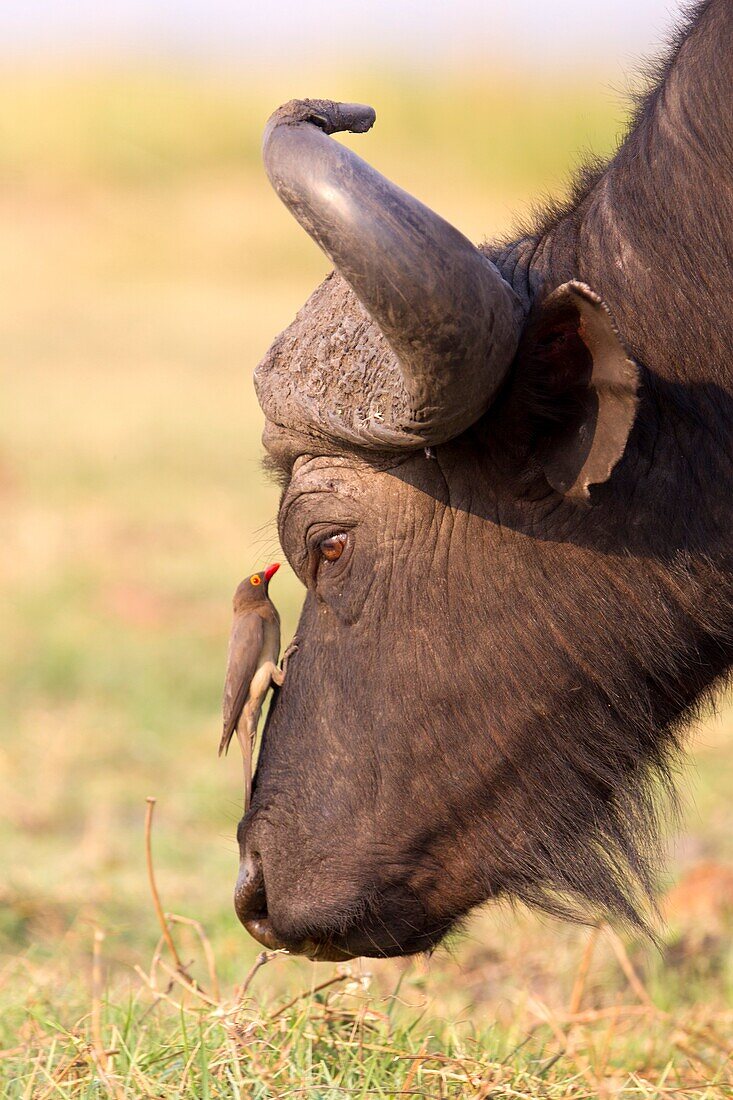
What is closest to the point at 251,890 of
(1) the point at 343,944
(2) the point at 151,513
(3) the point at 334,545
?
(1) the point at 343,944

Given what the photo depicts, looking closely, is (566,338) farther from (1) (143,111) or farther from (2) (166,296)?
(1) (143,111)

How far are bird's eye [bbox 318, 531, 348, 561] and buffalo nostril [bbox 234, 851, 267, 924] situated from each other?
741 mm

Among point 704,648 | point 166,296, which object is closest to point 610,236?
point 704,648

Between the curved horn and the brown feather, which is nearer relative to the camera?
the curved horn

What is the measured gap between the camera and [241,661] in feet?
11.5

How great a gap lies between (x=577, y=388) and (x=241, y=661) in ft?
3.73

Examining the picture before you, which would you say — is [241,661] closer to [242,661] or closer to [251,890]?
[242,661]

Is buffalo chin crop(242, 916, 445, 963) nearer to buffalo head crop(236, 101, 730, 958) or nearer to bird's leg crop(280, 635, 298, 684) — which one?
buffalo head crop(236, 101, 730, 958)

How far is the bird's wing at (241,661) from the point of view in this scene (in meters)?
3.49

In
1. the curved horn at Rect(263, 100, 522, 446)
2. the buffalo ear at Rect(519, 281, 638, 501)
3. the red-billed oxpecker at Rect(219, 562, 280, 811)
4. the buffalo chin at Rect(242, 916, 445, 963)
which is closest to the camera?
the curved horn at Rect(263, 100, 522, 446)

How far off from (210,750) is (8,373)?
11.7 meters

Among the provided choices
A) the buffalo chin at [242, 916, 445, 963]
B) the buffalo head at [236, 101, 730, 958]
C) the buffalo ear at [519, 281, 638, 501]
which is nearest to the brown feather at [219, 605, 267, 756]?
the buffalo head at [236, 101, 730, 958]

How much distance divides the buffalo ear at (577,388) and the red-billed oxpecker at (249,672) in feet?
3.05

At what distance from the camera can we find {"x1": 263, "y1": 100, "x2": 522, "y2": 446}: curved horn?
2559 millimetres
